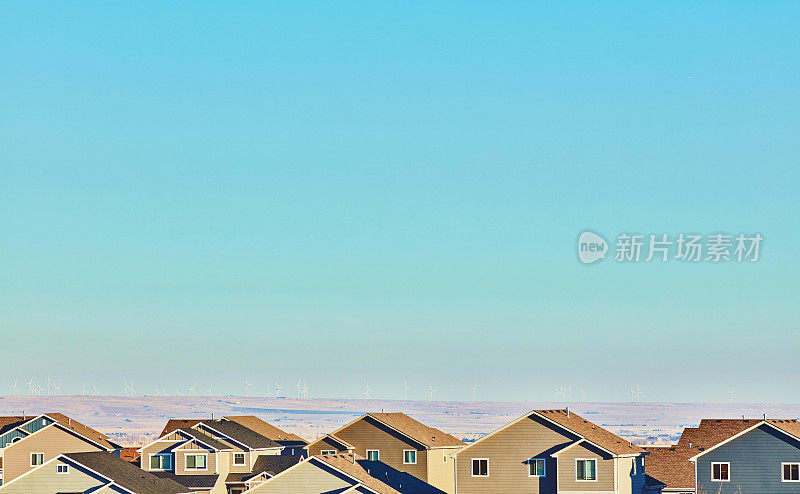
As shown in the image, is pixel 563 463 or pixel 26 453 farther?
pixel 26 453

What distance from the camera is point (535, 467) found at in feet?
236

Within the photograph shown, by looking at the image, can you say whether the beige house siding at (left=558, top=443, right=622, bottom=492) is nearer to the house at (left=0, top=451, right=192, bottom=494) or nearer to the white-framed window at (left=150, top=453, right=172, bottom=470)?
the house at (left=0, top=451, right=192, bottom=494)

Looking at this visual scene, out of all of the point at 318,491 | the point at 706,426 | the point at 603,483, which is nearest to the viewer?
the point at 318,491

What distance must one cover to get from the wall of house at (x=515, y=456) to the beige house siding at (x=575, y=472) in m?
0.73

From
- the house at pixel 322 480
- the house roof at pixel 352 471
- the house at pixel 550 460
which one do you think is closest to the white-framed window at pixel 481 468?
the house at pixel 550 460

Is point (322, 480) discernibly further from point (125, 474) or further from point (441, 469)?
point (441, 469)

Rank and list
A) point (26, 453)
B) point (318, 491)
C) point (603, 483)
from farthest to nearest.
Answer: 1. point (26, 453)
2. point (603, 483)
3. point (318, 491)

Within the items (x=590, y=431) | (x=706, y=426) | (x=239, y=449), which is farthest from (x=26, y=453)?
(x=706, y=426)

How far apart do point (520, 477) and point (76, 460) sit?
23927 mm

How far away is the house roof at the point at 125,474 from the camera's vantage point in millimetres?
64688

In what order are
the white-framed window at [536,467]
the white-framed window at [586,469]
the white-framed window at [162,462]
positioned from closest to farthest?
the white-framed window at [586,469] < the white-framed window at [536,467] < the white-framed window at [162,462]

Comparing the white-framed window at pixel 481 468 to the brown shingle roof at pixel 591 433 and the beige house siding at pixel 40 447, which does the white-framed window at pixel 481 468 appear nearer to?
the brown shingle roof at pixel 591 433

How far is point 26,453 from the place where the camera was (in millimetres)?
87375

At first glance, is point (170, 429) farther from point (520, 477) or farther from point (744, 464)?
point (744, 464)
